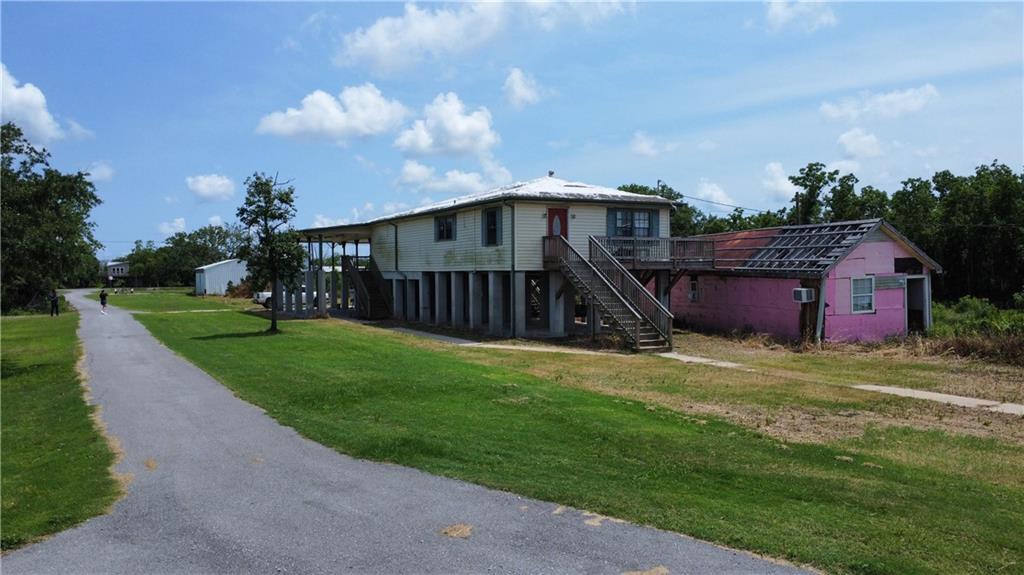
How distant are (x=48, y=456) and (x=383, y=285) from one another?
3010 centimetres

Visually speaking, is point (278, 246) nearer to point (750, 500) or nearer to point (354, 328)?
point (354, 328)

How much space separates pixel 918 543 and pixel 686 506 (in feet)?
6.52

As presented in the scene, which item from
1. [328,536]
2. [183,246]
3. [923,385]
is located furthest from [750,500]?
[183,246]

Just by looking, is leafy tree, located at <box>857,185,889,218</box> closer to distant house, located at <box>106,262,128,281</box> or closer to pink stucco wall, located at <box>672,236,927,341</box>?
pink stucco wall, located at <box>672,236,927,341</box>

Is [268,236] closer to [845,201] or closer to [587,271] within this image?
[587,271]

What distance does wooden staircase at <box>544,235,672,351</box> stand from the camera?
22.4 meters

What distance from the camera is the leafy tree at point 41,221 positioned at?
19125 millimetres

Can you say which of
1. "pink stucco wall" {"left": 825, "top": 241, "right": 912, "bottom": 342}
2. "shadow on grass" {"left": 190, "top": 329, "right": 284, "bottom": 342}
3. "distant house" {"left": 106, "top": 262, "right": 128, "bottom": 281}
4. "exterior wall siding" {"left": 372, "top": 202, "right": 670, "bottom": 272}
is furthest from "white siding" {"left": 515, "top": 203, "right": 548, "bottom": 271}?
"distant house" {"left": 106, "top": 262, "right": 128, "bottom": 281}

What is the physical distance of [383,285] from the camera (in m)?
40.0

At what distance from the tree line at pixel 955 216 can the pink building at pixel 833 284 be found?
18026 millimetres

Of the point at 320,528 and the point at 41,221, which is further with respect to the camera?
the point at 41,221

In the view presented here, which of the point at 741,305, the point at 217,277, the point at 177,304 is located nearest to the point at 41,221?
the point at 741,305

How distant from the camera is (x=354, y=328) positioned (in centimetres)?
3108

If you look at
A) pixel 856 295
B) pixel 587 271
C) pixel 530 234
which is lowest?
pixel 856 295
